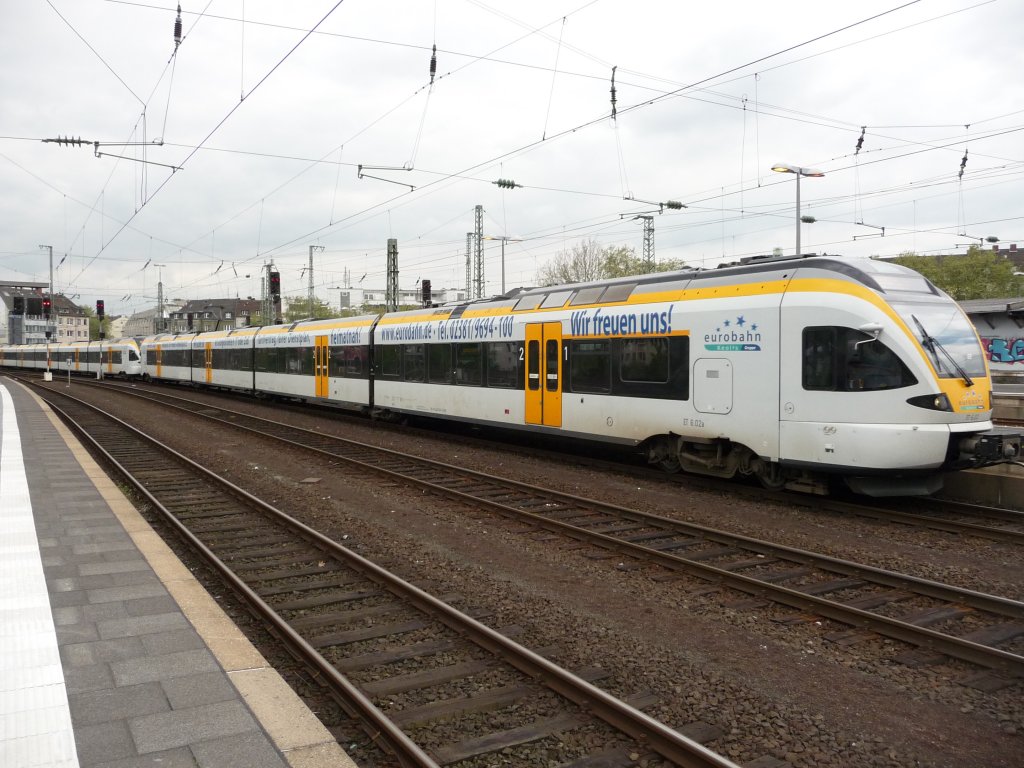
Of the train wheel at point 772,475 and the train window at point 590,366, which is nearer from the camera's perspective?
the train wheel at point 772,475

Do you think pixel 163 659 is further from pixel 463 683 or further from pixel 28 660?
pixel 463 683

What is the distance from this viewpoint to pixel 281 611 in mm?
5844

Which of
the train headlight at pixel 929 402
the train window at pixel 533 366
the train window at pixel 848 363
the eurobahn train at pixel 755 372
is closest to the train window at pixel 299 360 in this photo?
the eurobahn train at pixel 755 372

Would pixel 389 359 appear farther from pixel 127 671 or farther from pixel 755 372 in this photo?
pixel 127 671

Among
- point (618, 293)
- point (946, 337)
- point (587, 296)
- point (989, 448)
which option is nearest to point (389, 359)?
point (587, 296)

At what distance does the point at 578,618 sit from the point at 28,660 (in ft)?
11.6

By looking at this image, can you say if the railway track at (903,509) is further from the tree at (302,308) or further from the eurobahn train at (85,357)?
the tree at (302,308)

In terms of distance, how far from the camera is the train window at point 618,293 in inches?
478

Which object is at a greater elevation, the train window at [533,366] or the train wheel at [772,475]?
the train window at [533,366]

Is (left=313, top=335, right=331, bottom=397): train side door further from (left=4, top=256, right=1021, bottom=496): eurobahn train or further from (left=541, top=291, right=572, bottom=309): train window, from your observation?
(left=541, top=291, right=572, bottom=309): train window

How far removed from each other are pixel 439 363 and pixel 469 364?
1.42 m

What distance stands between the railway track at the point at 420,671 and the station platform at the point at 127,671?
1.37 ft

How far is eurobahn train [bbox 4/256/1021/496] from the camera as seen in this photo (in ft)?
28.1

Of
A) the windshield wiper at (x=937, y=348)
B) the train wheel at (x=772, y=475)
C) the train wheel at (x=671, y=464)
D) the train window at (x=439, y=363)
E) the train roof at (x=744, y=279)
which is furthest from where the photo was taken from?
the train window at (x=439, y=363)
